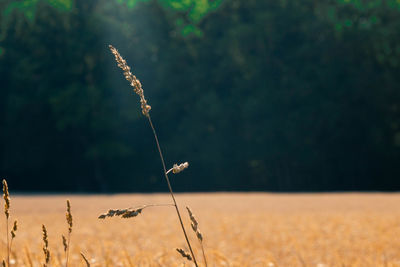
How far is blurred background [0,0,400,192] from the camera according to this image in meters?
18.5

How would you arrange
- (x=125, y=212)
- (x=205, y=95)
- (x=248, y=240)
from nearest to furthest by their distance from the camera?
1. (x=125, y=212)
2. (x=248, y=240)
3. (x=205, y=95)

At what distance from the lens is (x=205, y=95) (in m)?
19.7

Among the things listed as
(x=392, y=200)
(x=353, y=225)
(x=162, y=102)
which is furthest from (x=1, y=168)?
(x=353, y=225)

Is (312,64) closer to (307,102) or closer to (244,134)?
(307,102)

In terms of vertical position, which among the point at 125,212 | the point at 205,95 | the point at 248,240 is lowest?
the point at 248,240

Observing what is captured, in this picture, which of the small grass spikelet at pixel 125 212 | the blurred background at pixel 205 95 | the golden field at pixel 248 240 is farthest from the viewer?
the blurred background at pixel 205 95

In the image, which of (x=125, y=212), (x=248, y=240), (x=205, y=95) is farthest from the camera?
(x=205, y=95)

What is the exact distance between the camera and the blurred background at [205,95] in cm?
1850

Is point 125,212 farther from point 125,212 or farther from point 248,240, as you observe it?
point 248,240

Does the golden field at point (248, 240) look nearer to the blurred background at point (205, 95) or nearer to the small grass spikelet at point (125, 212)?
→ the small grass spikelet at point (125, 212)

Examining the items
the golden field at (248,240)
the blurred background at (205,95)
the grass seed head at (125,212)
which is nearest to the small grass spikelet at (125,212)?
the grass seed head at (125,212)

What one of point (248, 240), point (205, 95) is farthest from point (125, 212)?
point (205, 95)

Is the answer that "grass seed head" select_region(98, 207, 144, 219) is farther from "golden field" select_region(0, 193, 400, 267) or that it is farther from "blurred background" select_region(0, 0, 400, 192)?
"blurred background" select_region(0, 0, 400, 192)

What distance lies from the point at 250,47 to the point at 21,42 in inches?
349
